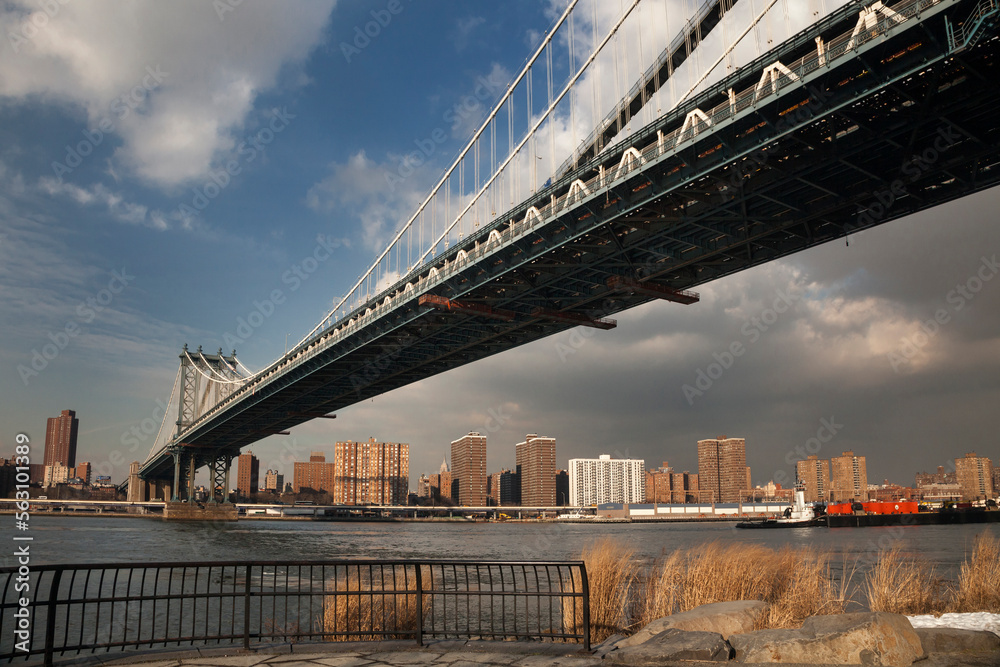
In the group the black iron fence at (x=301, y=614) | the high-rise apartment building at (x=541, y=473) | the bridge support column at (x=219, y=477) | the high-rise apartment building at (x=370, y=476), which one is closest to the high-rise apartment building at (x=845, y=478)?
the high-rise apartment building at (x=541, y=473)

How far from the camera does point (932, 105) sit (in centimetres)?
1689

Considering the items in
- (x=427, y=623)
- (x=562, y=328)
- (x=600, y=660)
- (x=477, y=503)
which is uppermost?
(x=562, y=328)

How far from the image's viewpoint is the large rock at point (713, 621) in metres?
7.98

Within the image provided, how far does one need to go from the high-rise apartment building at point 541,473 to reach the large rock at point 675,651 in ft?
606

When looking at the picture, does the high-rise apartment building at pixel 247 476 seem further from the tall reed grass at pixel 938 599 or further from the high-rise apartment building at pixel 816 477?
the tall reed grass at pixel 938 599

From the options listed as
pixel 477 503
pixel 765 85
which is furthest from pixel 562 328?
pixel 477 503

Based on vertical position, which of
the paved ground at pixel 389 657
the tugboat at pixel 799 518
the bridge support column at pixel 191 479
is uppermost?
the paved ground at pixel 389 657

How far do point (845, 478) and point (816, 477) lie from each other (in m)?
8.91

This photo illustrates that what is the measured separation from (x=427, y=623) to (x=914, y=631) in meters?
7.24

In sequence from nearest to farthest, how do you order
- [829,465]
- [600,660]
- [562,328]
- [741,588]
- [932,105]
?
[600,660], [741,588], [932,105], [562,328], [829,465]

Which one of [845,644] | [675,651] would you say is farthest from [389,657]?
[845,644]

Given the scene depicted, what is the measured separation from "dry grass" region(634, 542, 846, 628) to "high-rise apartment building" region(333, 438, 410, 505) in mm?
170377

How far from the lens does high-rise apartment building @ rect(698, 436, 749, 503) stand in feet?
606

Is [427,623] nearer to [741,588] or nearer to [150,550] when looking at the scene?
[741,588]
